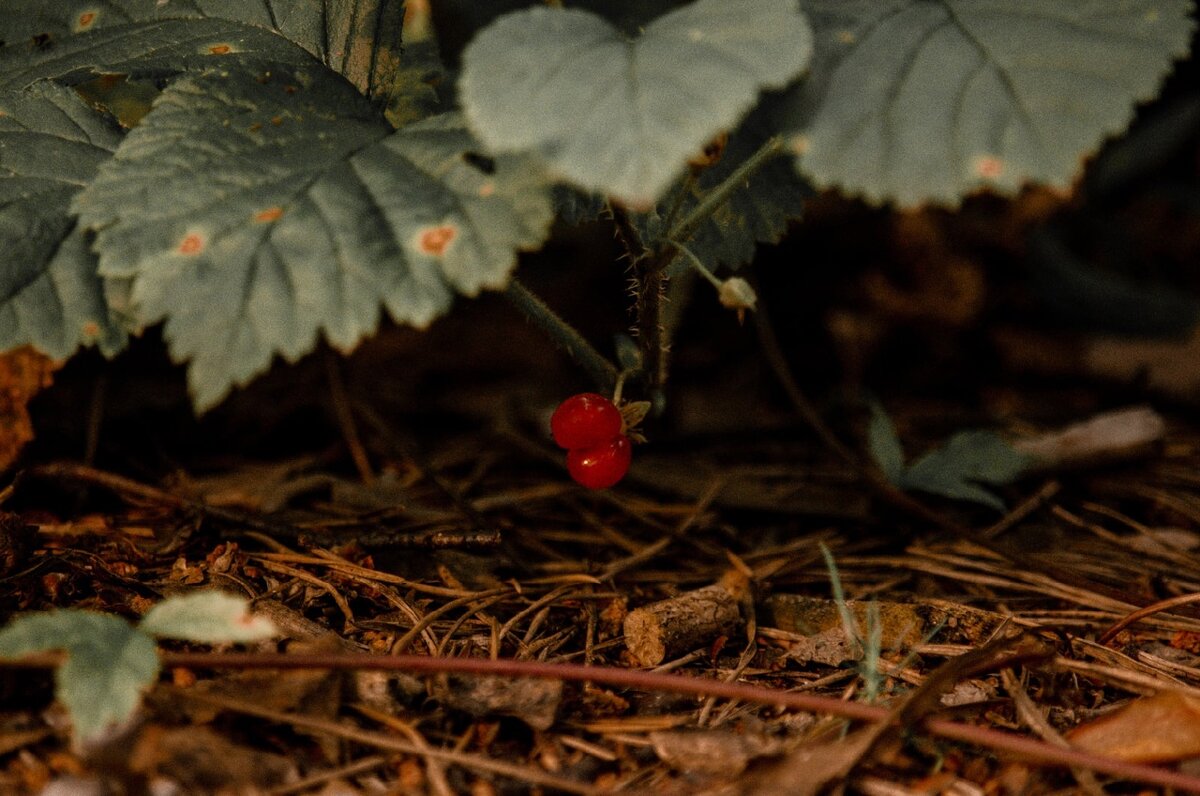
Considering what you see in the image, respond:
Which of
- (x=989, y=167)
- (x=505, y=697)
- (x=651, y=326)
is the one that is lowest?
(x=505, y=697)

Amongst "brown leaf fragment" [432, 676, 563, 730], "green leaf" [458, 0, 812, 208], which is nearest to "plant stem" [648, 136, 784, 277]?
"green leaf" [458, 0, 812, 208]

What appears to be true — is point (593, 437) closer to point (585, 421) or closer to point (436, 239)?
point (585, 421)

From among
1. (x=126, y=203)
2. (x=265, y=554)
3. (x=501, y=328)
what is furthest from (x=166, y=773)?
(x=501, y=328)

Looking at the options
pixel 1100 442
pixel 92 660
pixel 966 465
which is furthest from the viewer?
pixel 1100 442

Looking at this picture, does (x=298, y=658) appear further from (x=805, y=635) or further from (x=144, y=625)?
(x=805, y=635)

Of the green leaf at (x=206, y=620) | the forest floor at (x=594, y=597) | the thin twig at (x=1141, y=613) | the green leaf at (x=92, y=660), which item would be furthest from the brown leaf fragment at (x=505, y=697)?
the thin twig at (x=1141, y=613)

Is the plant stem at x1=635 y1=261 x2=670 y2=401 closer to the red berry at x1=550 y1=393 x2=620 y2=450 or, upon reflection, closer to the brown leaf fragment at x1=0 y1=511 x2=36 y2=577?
the red berry at x1=550 y1=393 x2=620 y2=450

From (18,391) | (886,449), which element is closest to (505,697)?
(886,449)
